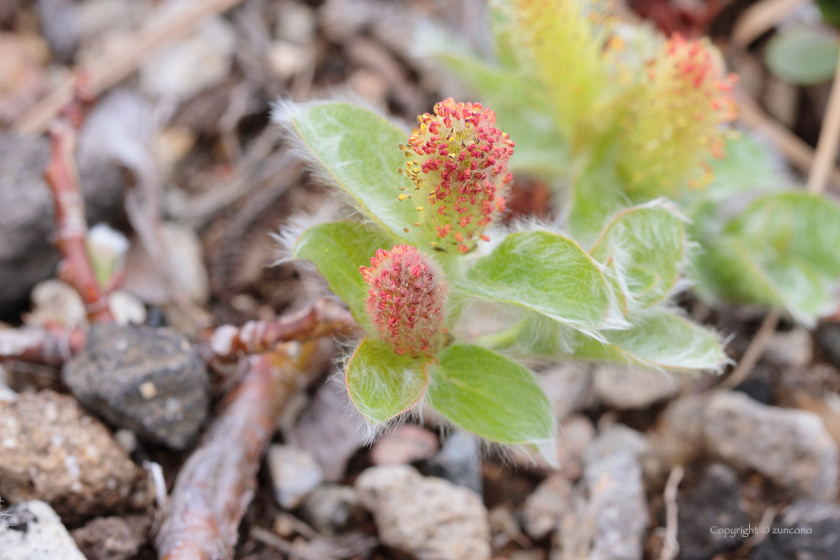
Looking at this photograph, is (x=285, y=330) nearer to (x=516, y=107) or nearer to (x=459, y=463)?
(x=459, y=463)

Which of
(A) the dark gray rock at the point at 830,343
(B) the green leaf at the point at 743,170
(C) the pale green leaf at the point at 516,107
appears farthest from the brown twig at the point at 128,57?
(A) the dark gray rock at the point at 830,343

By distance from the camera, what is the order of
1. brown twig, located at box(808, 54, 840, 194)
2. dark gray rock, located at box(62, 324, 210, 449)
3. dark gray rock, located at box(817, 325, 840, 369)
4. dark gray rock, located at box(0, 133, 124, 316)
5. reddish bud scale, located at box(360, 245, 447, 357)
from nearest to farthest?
reddish bud scale, located at box(360, 245, 447, 357) → dark gray rock, located at box(62, 324, 210, 449) → dark gray rock, located at box(0, 133, 124, 316) → dark gray rock, located at box(817, 325, 840, 369) → brown twig, located at box(808, 54, 840, 194)

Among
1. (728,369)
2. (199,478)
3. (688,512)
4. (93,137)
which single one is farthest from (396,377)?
(93,137)

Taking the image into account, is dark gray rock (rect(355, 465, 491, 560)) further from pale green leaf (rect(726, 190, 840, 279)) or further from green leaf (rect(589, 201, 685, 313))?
pale green leaf (rect(726, 190, 840, 279))

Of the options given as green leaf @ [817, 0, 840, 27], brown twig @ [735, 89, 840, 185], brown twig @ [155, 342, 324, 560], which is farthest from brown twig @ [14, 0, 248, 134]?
green leaf @ [817, 0, 840, 27]

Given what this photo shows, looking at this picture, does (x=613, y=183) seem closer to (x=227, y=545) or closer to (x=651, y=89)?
(x=651, y=89)

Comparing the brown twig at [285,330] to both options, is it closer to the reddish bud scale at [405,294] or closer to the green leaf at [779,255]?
the reddish bud scale at [405,294]
